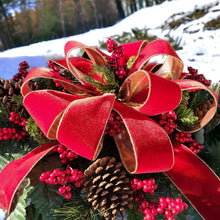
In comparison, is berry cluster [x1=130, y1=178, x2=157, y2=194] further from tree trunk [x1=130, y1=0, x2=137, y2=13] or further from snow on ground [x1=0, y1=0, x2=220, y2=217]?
tree trunk [x1=130, y1=0, x2=137, y2=13]

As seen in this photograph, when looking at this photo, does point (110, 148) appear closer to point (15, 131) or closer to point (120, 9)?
point (15, 131)

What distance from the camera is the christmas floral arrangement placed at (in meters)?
0.39

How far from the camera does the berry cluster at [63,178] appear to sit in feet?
1.28

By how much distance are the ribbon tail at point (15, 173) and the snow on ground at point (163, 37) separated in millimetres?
280

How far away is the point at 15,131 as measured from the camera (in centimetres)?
49

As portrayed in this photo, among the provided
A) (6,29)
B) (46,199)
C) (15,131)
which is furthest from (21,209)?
(6,29)

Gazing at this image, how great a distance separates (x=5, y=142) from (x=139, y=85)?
28cm

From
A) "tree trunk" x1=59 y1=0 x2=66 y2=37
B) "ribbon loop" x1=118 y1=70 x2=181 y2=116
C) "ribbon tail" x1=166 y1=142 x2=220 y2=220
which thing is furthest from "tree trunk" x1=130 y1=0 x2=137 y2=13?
"ribbon tail" x1=166 y1=142 x2=220 y2=220

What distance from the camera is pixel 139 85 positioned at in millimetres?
464

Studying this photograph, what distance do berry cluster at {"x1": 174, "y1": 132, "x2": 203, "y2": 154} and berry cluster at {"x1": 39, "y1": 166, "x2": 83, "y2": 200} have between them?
189mm

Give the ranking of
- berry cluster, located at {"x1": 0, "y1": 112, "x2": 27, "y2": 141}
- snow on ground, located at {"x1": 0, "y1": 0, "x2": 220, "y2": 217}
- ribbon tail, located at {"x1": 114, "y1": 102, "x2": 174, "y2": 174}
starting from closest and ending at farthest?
ribbon tail, located at {"x1": 114, "y1": 102, "x2": 174, "y2": 174} → berry cluster, located at {"x1": 0, "y1": 112, "x2": 27, "y2": 141} → snow on ground, located at {"x1": 0, "y1": 0, "x2": 220, "y2": 217}

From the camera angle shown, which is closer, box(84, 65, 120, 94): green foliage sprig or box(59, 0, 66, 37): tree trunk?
box(84, 65, 120, 94): green foliage sprig

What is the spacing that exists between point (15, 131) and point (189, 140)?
33 centimetres

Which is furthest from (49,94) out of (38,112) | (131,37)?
(131,37)
